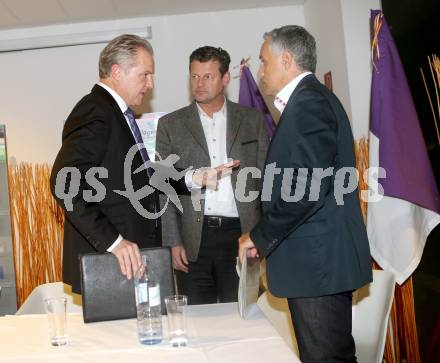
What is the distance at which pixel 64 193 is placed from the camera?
1853mm

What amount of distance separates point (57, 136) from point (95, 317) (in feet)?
10.6

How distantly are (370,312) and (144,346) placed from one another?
4.05 feet

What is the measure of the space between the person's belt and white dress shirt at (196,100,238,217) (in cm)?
2

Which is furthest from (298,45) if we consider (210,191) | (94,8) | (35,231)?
(35,231)

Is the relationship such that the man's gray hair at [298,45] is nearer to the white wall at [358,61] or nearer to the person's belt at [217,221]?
the person's belt at [217,221]

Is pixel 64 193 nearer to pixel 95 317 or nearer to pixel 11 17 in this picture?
pixel 95 317

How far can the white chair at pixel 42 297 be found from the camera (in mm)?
2352

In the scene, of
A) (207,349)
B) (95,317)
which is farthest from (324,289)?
(95,317)

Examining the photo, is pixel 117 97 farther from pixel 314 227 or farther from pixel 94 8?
pixel 94 8

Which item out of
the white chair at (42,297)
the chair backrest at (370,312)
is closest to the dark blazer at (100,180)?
the white chair at (42,297)

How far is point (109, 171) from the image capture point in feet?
6.63


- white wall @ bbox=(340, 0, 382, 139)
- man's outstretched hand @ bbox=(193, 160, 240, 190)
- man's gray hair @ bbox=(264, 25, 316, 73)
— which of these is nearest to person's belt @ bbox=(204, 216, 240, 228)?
man's outstretched hand @ bbox=(193, 160, 240, 190)

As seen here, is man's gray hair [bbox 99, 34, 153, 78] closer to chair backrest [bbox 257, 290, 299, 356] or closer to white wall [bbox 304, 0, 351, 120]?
chair backrest [bbox 257, 290, 299, 356]

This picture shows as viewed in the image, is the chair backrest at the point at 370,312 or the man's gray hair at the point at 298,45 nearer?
the man's gray hair at the point at 298,45
